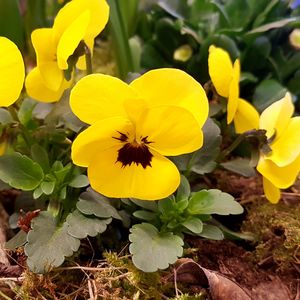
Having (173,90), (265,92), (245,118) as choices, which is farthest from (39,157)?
(265,92)

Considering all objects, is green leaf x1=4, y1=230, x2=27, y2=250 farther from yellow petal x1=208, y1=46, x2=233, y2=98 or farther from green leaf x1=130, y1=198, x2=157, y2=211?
yellow petal x1=208, y1=46, x2=233, y2=98

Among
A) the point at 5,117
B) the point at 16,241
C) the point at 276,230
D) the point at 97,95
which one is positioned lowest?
the point at 276,230

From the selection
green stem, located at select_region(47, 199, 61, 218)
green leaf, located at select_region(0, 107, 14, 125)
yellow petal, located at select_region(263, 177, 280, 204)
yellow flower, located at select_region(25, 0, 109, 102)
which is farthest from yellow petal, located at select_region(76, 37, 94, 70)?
yellow petal, located at select_region(263, 177, 280, 204)

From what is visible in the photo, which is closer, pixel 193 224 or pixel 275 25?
pixel 193 224

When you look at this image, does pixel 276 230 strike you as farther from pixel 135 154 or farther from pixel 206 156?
pixel 135 154

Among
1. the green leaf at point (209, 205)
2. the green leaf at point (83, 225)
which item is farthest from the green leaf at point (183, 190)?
the green leaf at point (83, 225)

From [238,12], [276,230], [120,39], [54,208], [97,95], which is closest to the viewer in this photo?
[97,95]

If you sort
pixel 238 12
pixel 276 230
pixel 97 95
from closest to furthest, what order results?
1. pixel 97 95
2. pixel 276 230
3. pixel 238 12

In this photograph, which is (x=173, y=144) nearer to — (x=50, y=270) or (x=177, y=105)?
(x=177, y=105)
